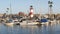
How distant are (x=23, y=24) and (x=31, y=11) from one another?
2418cm

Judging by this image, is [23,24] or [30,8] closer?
[23,24]

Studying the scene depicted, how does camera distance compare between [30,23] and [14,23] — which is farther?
[14,23]

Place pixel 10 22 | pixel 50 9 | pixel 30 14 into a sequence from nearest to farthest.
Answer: pixel 10 22, pixel 30 14, pixel 50 9

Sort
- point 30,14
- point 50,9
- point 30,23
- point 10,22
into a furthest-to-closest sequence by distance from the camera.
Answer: point 50,9 < point 30,14 < point 10,22 < point 30,23

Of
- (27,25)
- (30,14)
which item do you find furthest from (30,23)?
(30,14)

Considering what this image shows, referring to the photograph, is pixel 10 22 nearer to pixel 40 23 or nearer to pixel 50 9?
pixel 40 23

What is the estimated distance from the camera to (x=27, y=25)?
67812 millimetres

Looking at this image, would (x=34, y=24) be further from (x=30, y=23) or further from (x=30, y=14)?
(x=30, y=14)

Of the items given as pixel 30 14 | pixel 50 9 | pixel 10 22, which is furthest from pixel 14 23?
pixel 50 9

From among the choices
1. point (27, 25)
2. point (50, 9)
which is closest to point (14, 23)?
point (27, 25)

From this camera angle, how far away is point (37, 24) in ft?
221

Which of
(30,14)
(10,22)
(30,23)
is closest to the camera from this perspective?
(30,23)

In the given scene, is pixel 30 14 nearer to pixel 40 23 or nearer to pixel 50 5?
pixel 50 5

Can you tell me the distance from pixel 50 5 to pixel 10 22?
31.6 m
